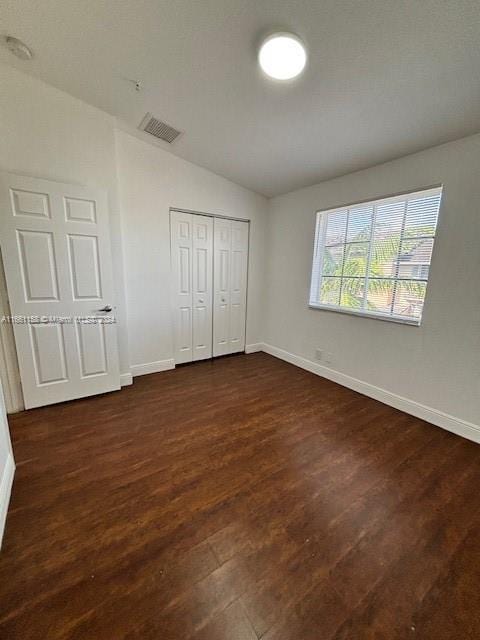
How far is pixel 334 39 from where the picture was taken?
1502 millimetres

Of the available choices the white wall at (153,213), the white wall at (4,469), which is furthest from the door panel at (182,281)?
the white wall at (4,469)

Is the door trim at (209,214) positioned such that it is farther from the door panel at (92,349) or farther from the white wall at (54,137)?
the door panel at (92,349)

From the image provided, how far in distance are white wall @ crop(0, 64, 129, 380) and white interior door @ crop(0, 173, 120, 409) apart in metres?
0.19

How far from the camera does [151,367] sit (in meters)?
3.38

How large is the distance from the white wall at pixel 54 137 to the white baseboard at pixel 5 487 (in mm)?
2084

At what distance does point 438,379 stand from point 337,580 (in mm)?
1907

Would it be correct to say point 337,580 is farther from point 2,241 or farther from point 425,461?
point 2,241

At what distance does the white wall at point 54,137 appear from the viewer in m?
2.14

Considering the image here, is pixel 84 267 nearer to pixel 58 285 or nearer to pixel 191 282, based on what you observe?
pixel 58 285

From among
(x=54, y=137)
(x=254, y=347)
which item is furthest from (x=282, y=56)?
(x=254, y=347)

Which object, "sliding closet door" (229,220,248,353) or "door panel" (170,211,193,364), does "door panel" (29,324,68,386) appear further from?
"sliding closet door" (229,220,248,353)

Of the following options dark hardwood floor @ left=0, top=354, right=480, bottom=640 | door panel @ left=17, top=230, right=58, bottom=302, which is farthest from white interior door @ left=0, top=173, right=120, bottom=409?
dark hardwood floor @ left=0, top=354, right=480, bottom=640

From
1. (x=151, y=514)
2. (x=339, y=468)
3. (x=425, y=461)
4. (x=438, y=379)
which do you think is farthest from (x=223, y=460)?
(x=438, y=379)

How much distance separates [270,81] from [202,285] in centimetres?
227
